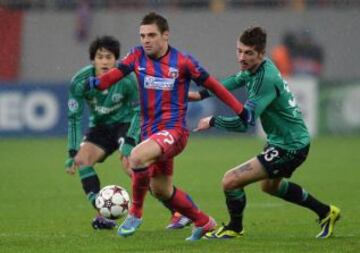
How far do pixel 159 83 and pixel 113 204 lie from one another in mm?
1322

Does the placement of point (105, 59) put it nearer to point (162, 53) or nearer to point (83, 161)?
point (83, 161)

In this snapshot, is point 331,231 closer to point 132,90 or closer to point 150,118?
point 150,118

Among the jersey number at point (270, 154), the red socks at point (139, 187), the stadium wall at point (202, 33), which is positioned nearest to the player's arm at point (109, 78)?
the red socks at point (139, 187)

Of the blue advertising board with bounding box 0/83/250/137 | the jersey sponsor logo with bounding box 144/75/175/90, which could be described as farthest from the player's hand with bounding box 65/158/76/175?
the blue advertising board with bounding box 0/83/250/137

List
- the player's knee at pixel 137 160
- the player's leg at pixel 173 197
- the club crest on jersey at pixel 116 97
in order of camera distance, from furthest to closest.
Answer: the club crest on jersey at pixel 116 97, the player's leg at pixel 173 197, the player's knee at pixel 137 160

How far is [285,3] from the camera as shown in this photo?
27.5 m

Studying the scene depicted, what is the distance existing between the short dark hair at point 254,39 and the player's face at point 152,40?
0.73 metres

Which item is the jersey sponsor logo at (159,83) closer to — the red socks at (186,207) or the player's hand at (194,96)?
the player's hand at (194,96)

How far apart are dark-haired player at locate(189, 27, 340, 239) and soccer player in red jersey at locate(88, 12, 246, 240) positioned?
29cm

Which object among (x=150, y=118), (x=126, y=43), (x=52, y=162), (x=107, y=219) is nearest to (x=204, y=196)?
(x=107, y=219)

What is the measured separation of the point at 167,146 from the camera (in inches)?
357

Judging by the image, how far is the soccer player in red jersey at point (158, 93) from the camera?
29.7ft

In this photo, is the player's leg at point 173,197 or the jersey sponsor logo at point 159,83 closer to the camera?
the jersey sponsor logo at point 159,83

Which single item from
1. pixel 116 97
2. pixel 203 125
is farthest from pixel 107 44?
pixel 203 125
